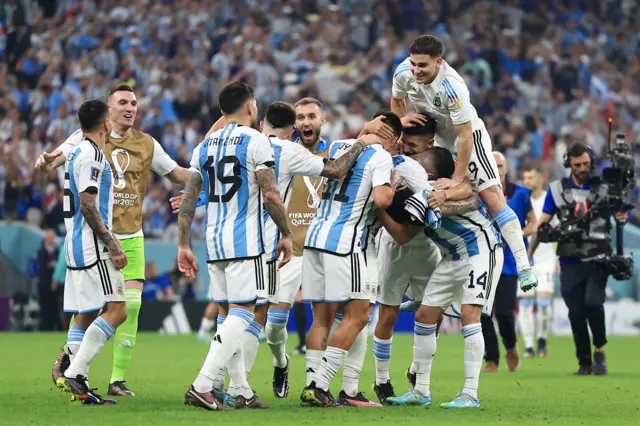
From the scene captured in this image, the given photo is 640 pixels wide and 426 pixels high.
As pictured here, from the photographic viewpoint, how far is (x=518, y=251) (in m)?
9.92

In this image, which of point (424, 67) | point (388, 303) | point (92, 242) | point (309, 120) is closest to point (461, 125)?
point (424, 67)

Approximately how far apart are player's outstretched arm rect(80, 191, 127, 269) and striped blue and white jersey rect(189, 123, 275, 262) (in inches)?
36.4

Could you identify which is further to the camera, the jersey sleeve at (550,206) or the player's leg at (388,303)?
the jersey sleeve at (550,206)

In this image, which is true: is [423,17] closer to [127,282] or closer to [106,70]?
[106,70]

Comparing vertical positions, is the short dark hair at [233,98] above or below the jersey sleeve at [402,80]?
below

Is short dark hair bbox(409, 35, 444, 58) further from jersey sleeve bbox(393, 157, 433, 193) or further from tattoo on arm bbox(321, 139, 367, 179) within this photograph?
tattoo on arm bbox(321, 139, 367, 179)

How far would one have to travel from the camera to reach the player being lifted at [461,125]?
969cm

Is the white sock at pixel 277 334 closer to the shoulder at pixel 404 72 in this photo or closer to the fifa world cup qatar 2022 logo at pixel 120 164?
the fifa world cup qatar 2022 logo at pixel 120 164

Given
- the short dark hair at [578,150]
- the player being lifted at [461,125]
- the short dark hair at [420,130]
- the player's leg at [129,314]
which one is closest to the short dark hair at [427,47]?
the player being lifted at [461,125]

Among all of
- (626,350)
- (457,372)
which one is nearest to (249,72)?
(626,350)

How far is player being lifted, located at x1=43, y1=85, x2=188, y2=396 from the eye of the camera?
1073 cm

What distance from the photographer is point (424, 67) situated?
9.84 metres

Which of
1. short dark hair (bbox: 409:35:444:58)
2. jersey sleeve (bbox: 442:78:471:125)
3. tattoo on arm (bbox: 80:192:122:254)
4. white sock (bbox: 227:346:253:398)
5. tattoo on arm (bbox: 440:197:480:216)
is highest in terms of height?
short dark hair (bbox: 409:35:444:58)

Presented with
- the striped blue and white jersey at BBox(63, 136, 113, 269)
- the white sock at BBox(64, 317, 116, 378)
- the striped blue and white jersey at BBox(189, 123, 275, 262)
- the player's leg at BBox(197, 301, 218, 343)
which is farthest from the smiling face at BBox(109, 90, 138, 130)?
the player's leg at BBox(197, 301, 218, 343)
